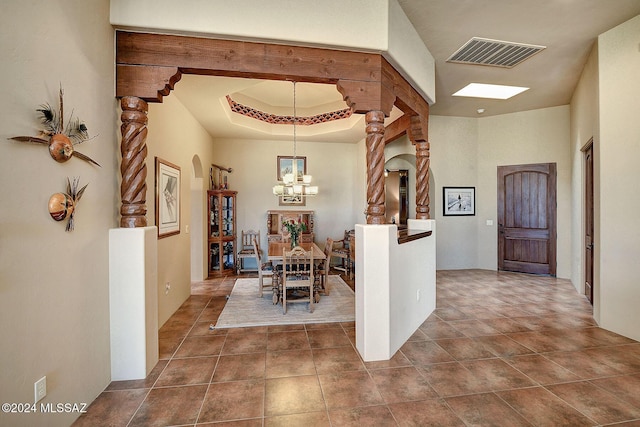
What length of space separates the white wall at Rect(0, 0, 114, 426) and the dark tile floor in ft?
1.69

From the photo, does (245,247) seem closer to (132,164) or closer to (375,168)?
(132,164)

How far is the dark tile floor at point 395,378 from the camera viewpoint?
2.00 m

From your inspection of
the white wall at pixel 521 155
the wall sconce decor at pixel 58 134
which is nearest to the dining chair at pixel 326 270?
the wall sconce decor at pixel 58 134

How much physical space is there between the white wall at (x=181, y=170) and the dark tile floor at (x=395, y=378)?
1.88ft

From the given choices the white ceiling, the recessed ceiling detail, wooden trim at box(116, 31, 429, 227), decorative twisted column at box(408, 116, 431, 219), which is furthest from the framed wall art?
wooden trim at box(116, 31, 429, 227)

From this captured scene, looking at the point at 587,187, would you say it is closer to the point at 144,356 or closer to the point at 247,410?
the point at 247,410

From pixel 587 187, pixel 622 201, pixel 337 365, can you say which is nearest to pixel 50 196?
pixel 337 365

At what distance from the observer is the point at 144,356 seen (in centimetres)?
246

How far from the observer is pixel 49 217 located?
1.76 meters

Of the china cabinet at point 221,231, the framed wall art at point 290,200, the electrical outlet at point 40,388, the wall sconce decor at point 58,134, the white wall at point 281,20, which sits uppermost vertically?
the white wall at point 281,20

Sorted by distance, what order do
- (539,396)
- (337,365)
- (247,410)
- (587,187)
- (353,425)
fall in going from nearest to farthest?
(353,425), (247,410), (539,396), (337,365), (587,187)

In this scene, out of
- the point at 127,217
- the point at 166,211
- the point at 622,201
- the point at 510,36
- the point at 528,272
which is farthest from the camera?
the point at 528,272

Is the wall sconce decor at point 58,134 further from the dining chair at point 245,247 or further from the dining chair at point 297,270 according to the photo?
the dining chair at point 245,247

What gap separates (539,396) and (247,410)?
6.95 ft
